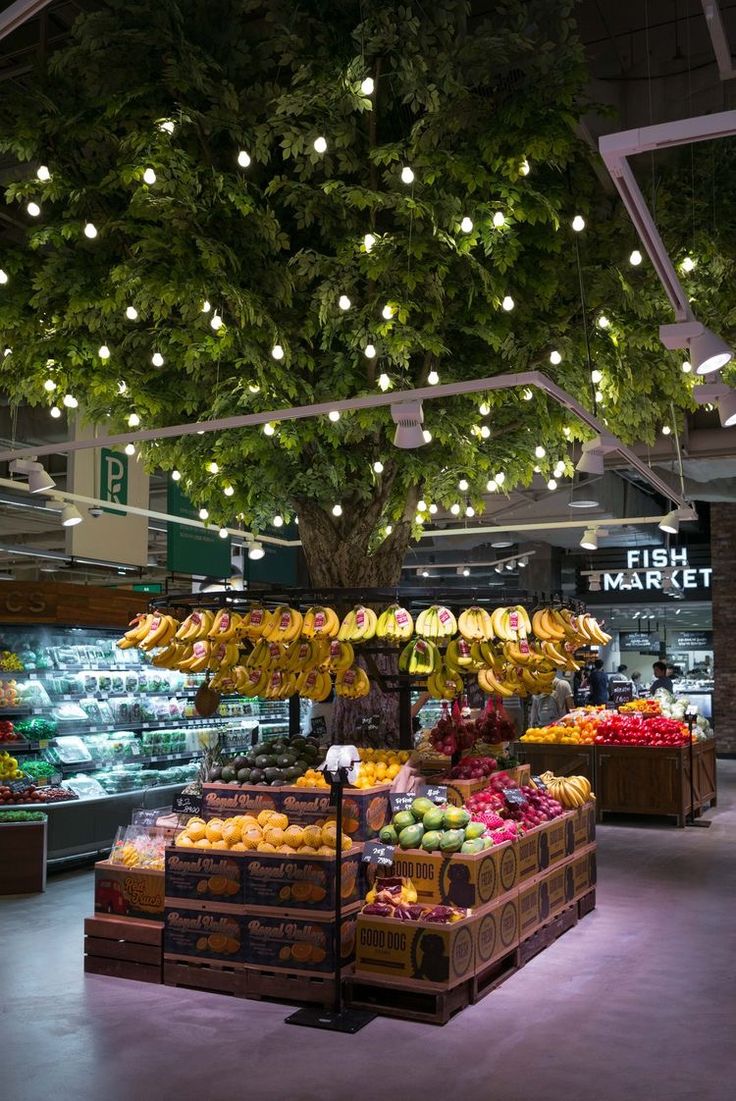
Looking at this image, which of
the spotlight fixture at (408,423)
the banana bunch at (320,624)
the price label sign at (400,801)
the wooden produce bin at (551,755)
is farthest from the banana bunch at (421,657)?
the wooden produce bin at (551,755)

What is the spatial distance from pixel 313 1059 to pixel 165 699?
20.6 feet

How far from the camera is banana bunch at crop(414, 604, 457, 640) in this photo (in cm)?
636

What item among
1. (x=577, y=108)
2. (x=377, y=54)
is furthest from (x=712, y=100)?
(x=377, y=54)

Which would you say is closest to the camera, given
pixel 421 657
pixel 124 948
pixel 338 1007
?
pixel 338 1007

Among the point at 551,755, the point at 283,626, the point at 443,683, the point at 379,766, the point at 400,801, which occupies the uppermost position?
the point at 283,626

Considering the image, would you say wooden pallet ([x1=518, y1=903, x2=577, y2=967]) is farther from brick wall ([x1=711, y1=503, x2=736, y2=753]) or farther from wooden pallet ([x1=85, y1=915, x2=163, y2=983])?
brick wall ([x1=711, y1=503, x2=736, y2=753])

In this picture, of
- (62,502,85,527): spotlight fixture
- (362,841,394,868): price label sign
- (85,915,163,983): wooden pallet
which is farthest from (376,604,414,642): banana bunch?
(62,502,85,527): spotlight fixture

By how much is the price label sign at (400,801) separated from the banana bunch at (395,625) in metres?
1.00

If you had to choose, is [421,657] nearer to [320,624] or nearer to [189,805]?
[320,624]

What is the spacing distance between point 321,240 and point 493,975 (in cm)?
479

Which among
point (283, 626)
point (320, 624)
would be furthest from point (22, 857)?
point (320, 624)

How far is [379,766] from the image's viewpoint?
6418 millimetres

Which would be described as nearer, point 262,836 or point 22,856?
point 262,836

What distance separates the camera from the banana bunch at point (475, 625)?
6367 millimetres
